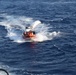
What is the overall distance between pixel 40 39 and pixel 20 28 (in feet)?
47.5

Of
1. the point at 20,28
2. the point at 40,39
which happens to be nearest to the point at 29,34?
the point at 40,39

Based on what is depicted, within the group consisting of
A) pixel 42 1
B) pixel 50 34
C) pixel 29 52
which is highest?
pixel 42 1

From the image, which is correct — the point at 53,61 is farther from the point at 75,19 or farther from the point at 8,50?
the point at 75,19

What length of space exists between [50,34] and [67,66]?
983 inches

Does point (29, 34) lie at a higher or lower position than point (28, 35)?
higher

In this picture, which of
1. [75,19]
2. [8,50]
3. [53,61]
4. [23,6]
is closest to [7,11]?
[23,6]

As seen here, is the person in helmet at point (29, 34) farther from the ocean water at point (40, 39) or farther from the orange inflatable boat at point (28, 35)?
the ocean water at point (40, 39)

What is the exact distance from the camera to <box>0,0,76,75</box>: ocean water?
209 ft

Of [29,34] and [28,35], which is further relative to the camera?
[29,34]

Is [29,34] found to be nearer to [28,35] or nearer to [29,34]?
[29,34]

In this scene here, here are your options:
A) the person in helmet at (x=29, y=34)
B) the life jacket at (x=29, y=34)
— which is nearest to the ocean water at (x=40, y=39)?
the life jacket at (x=29, y=34)

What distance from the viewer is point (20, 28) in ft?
311

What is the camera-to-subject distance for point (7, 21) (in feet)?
339

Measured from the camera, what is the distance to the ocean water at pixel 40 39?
209ft
